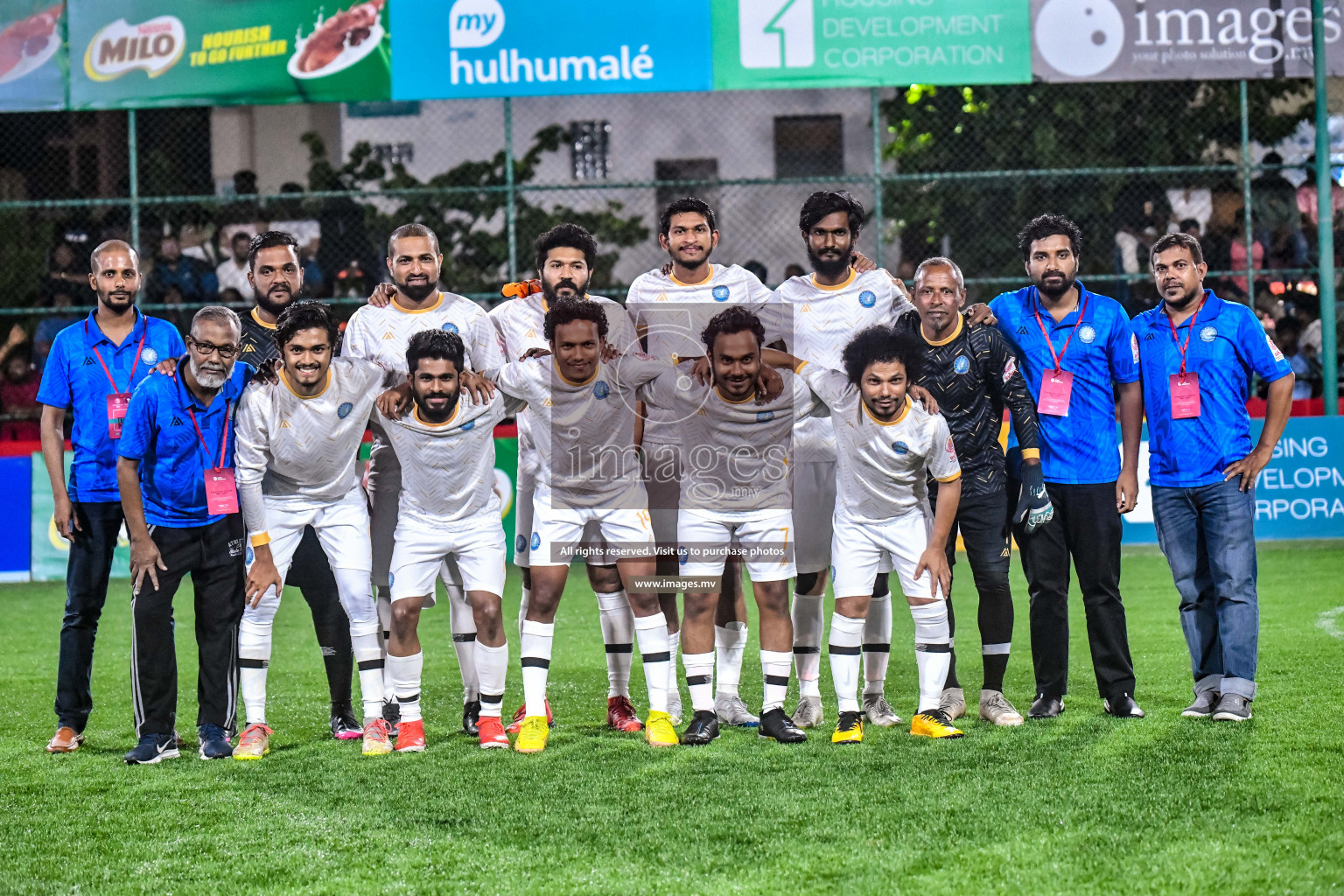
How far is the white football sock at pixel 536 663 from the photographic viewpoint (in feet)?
18.8

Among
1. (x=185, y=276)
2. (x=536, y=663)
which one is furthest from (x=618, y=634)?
(x=185, y=276)

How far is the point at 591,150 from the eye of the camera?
68.0ft

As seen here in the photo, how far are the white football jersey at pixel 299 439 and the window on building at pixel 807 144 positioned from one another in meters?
16.6

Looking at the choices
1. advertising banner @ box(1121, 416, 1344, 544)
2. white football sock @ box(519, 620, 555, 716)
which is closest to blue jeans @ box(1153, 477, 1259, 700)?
white football sock @ box(519, 620, 555, 716)

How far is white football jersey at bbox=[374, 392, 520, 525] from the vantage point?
5.66 metres

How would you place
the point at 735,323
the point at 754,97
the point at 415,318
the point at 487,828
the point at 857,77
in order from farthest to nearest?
the point at 754,97 < the point at 857,77 < the point at 415,318 < the point at 735,323 < the point at 487,828

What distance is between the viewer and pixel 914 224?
17.0m

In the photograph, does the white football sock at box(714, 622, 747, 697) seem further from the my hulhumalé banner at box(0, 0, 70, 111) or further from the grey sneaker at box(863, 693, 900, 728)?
the my hulhumalé banner at box(0, 0, 70, 111)

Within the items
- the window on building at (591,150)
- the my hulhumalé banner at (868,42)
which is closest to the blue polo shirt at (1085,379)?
the my hulhumalé banner at (868,42)

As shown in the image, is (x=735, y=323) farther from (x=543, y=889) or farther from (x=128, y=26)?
(x=128, y=26)

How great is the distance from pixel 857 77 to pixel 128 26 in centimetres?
647

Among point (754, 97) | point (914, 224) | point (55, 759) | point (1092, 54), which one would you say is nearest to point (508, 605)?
point (55, 759)

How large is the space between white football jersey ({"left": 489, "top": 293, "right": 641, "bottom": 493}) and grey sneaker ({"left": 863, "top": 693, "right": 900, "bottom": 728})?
1700mm

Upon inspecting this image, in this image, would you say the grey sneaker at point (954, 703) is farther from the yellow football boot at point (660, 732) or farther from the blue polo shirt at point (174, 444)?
the blue polo shirt at point (174, 444)
